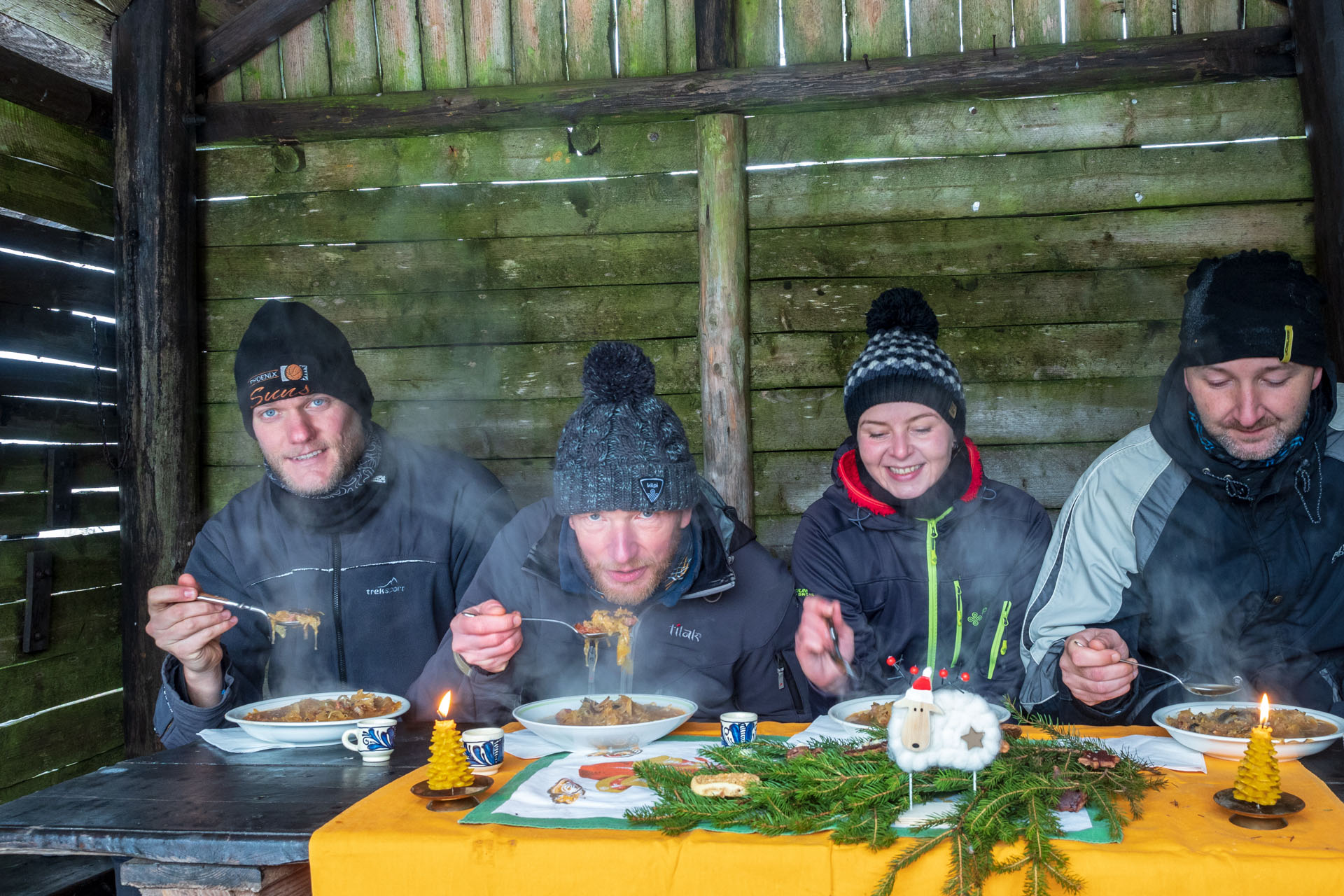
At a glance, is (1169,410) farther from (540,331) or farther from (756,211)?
(540,331)

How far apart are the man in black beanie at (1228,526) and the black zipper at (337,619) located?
2.25m

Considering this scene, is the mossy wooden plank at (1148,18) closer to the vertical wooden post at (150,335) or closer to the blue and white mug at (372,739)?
the blue and white mug at (372,739)

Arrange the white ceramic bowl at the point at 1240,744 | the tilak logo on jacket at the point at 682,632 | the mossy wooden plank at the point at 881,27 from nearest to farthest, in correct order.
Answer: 1. the white ceramic bowl at the point at 1240,744
2. the tilak logo on jacket at the point at 682,632
3. the mossy wooden plank at the point at 881,27

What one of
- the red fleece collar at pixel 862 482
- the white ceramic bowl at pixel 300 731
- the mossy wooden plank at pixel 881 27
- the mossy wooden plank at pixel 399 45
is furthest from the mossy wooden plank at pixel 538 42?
the white ceramic bowl at pixel 300 731

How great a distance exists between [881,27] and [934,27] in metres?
0.22

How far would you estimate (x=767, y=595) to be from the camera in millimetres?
3156

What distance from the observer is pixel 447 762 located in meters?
1.91

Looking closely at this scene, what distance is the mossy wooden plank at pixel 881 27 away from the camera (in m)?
4.27

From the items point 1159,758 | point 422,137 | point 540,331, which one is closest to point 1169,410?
point 1159,758

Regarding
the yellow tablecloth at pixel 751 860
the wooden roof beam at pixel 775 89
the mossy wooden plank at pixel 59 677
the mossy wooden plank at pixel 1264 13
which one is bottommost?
the mossy wooden plank at pixel 59 677

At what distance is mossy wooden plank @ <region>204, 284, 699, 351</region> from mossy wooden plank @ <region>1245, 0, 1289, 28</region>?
95.6 inches

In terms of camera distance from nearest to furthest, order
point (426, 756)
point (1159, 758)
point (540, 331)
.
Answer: point (1159, 758) → point (426, 756) → point (540, 331)

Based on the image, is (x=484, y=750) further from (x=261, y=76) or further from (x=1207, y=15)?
(x=1207, y=15)

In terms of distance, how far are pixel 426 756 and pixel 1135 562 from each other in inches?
81.2
